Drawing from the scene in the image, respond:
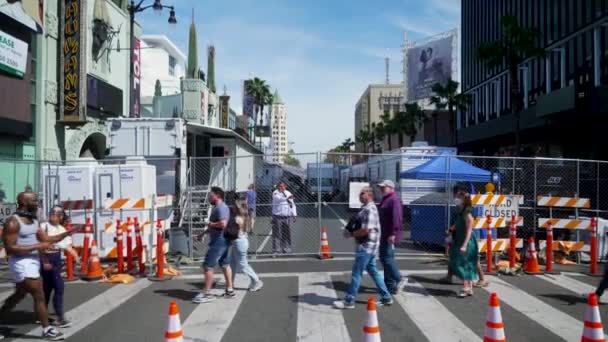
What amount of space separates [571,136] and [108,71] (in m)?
25.5

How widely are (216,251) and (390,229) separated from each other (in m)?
2.71

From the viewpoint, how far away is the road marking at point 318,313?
6680 millimetres

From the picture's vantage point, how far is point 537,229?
1355 cm

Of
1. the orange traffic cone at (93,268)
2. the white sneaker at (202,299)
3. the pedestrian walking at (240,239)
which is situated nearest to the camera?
the white sneaker at (202,299)

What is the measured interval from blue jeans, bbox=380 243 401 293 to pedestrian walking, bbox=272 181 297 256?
4695mm

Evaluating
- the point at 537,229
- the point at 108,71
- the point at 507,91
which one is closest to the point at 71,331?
the point at 537,229

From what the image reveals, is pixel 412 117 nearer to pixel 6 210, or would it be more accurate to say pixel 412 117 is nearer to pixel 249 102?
pixel 249 102

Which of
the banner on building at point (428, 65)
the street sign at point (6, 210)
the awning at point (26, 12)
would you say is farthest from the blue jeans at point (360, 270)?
the banner on building at point (428, 65)

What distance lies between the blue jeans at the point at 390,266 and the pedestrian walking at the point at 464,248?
100cm

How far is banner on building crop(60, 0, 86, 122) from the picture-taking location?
20.7 m

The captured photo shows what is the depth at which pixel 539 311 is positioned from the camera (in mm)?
7871

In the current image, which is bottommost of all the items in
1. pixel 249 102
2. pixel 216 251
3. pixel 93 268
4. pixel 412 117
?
pixel 93 268

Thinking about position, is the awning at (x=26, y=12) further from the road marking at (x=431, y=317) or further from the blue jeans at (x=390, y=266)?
the road marking at (x=431, y=317)

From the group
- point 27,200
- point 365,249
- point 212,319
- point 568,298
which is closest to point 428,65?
point 568,298
